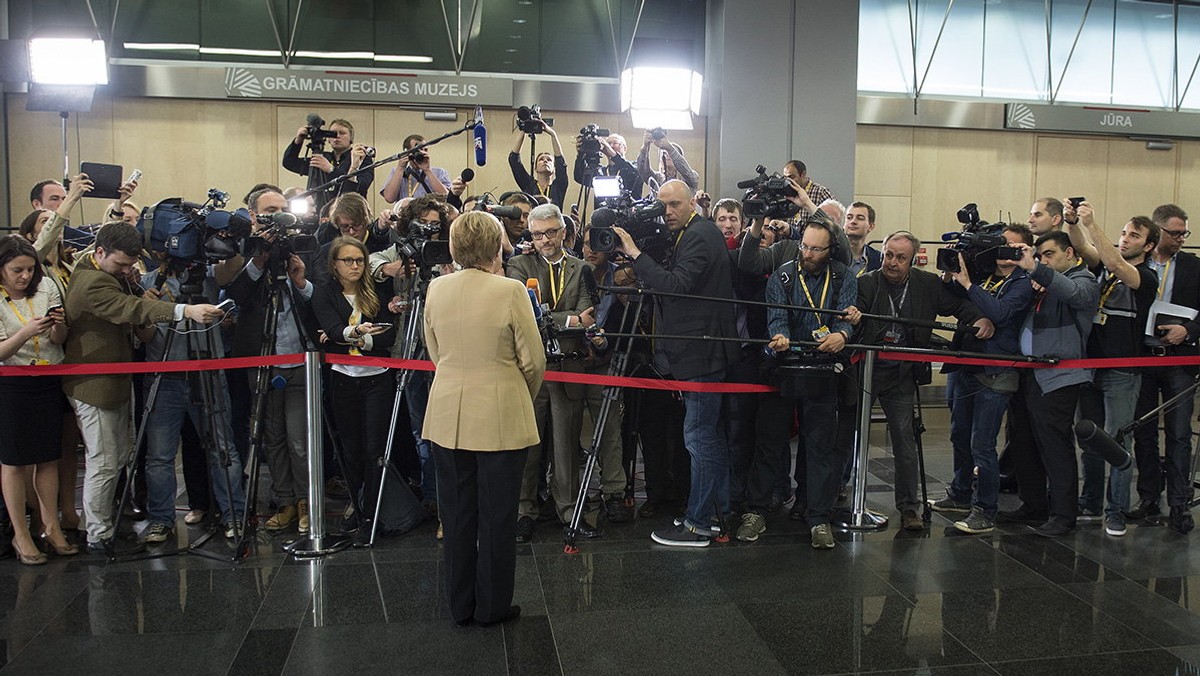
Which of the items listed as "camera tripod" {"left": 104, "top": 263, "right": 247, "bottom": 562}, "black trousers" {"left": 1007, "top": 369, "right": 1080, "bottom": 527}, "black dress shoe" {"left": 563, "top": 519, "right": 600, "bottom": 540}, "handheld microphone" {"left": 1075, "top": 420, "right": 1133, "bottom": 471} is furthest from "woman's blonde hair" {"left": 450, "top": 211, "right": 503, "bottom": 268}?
"black trousers" {"left": 1007, "top": 369, "right": 1080, "bottom": 527}

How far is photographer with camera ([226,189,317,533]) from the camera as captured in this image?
16.5 feet

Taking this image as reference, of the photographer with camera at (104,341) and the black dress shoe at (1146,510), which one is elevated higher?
the photographer with camera at (104,341)

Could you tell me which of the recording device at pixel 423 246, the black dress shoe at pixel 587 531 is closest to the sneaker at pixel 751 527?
the black dress shoe at pixel 587 531

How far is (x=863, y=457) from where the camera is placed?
512 cm

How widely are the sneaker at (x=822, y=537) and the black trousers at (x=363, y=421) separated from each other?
2.37 metres

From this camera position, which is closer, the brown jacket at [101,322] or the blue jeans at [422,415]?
the brown jacket at [101,322]

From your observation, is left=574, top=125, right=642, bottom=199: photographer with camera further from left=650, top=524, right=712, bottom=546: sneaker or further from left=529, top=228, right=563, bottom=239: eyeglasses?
left=650, top=524, right=712, bottom=546: sneaker

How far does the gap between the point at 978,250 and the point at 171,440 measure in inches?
177

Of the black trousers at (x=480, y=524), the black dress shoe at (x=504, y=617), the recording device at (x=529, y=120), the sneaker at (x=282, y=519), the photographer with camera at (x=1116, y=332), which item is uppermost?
the recording device at (x=529, y=120)

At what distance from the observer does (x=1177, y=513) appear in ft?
17.6

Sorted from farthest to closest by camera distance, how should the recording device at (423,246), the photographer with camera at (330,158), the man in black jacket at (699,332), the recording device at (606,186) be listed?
the photographer with camera at (330,158) < the recording device at (606,186) < the man in black jacket at (699,332) < the recording device at (423,246)

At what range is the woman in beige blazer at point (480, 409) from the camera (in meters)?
3.67

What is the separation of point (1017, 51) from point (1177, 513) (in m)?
7.09

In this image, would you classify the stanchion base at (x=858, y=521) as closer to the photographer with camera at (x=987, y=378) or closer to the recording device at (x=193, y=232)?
the photographer with camera at (x=987, y=378)
